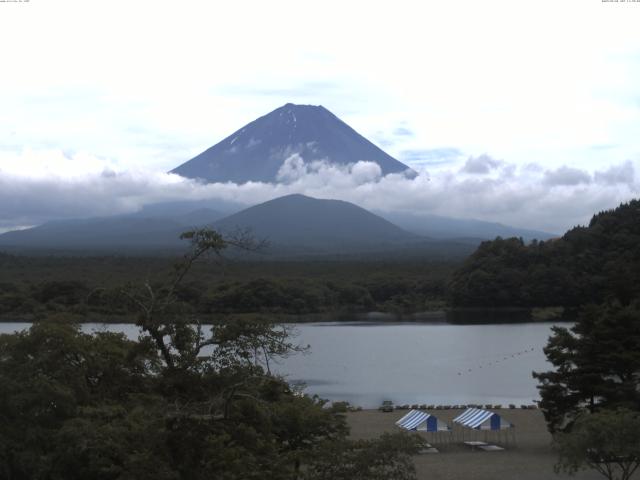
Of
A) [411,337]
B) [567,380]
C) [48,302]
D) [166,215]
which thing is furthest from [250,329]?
[166,215]

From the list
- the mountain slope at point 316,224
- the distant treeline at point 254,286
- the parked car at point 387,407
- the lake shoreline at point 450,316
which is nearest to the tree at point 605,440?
the parked car at point 387,407

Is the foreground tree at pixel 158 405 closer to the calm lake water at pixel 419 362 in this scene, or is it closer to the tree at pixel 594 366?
the tree at pixel 594 366

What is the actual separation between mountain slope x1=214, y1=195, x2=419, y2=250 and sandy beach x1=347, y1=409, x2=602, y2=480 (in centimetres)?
8081

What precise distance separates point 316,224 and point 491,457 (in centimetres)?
10284

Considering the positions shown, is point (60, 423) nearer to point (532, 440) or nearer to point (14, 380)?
point (14, 380)

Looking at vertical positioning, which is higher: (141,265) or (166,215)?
(166,215)

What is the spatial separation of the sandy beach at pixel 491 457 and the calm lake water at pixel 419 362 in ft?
12.3

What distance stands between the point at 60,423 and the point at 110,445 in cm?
120

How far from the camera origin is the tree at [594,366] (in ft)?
41.9

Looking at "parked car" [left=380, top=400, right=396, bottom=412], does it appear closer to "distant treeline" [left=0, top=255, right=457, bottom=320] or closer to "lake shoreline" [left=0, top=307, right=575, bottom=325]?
"distant treeline" [left=0, top=255, right=457, bottom=320]

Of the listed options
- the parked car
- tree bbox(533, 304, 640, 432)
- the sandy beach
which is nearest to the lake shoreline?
the parked car

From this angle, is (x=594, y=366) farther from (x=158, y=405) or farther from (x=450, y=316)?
(x=450, y=316)

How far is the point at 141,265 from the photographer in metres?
52.5

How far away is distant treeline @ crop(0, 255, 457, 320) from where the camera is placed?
39.7 metres
